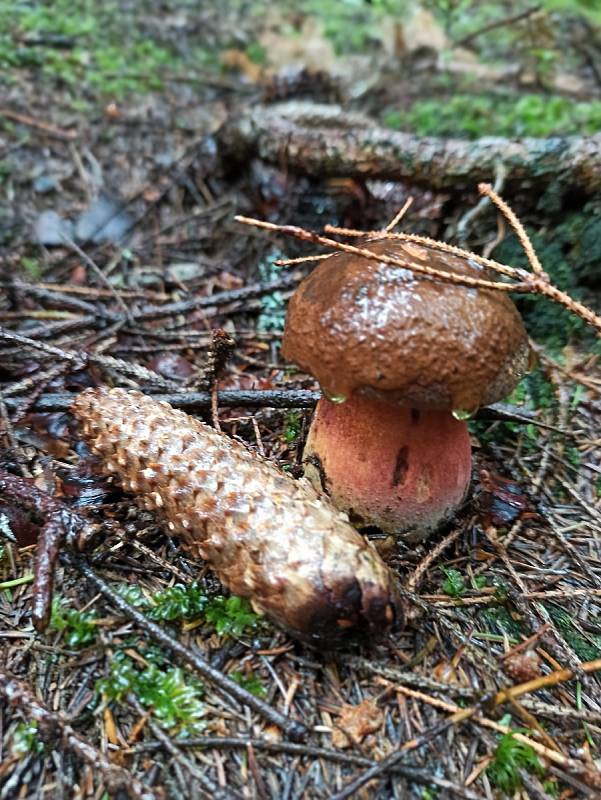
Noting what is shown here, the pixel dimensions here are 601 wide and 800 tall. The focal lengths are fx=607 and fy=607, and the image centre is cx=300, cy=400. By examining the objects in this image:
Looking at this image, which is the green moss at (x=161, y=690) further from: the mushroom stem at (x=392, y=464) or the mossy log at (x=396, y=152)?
the mossy log at (x=396, y=152)

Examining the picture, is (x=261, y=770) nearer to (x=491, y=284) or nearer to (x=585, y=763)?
(x=585, y=763)

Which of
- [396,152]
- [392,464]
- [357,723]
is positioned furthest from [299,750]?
[396,152]

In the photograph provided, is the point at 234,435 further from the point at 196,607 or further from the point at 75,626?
the point at 75,626

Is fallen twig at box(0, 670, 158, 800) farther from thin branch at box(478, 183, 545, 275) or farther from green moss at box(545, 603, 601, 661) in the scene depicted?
thin branch at box(478, 183, 545, 275)

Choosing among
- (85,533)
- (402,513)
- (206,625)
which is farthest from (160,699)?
(402,513)

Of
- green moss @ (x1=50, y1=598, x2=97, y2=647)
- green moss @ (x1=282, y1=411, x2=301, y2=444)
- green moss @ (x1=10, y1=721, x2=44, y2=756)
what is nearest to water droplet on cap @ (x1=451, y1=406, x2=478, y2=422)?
green moss @ (x1=282, y1=411, x2=301, y2=444)

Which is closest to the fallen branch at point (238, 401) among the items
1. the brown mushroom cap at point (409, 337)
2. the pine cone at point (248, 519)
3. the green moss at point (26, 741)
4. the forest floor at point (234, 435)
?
the forest floor at point (234, 435)
